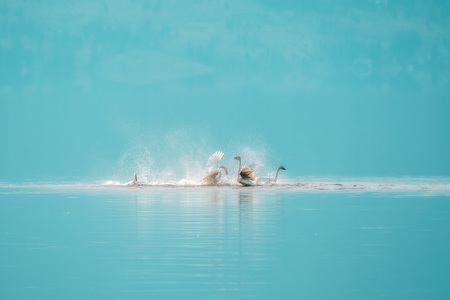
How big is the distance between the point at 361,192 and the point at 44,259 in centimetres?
2284

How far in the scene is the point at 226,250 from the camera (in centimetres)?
1577

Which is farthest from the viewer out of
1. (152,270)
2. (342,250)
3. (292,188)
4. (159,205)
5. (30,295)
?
(292,188)

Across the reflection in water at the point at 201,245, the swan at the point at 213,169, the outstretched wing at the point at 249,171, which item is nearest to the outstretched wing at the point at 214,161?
the swan at the point at 213,169

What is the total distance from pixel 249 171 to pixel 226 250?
22512 millimetres

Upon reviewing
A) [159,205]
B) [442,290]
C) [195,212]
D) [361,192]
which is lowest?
[442,290]

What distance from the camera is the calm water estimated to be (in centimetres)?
1213

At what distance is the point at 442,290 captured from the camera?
39.0 feet

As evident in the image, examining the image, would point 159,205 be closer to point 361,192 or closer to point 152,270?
point 361,192

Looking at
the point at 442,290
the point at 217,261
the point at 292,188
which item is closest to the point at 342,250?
the point at 217,261

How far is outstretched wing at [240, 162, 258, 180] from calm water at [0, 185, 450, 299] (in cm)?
881

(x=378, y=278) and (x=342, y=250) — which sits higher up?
(x=342, y=250)

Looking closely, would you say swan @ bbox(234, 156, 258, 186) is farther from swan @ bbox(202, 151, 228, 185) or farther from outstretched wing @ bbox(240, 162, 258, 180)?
swan @ bbox(202, 151, 228, 185)

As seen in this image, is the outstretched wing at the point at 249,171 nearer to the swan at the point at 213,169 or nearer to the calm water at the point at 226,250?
the swan at the point at 213,169

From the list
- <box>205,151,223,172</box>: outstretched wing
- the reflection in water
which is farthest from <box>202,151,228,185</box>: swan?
the reflection in water
